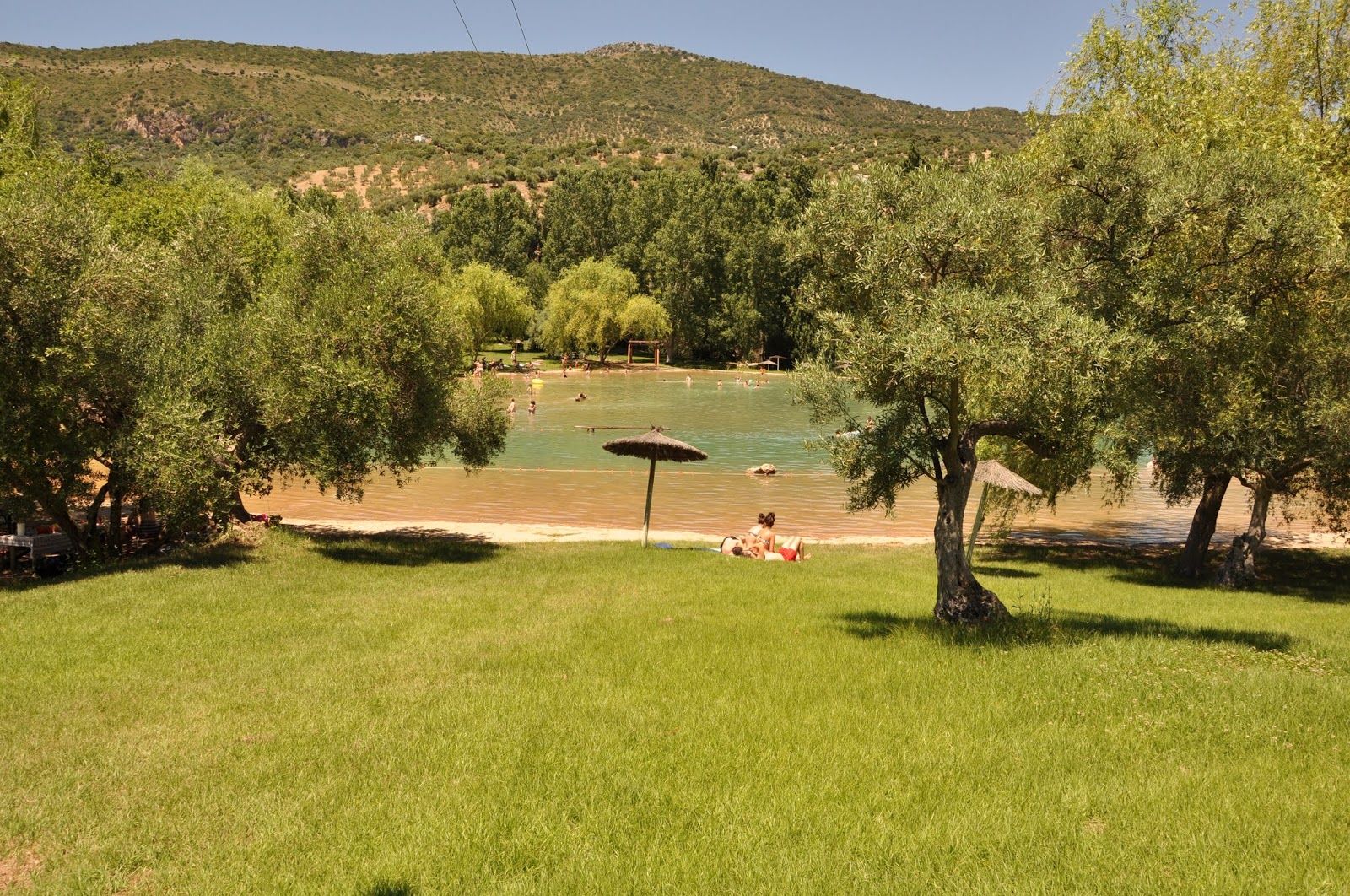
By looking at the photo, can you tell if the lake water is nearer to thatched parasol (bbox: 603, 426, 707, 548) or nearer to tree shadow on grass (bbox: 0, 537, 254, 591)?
thatched parasol (bbox: 603, 426, 707, 548)

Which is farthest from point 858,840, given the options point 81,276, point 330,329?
point 81,276

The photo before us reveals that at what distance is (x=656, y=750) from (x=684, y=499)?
25299 millimetres

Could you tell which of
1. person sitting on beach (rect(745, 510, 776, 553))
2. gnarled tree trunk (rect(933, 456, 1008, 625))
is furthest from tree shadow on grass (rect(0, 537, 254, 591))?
gnarled tree trunk (rect(933, 456, 1008, 625))

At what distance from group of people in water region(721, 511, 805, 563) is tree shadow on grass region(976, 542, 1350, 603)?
4.75 metres

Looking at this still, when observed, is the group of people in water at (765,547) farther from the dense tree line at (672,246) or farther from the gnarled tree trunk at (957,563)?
the dense tree line at (672,246)

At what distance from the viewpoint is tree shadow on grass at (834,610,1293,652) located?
11930 millimetres

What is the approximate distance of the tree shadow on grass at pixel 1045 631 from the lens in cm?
1193

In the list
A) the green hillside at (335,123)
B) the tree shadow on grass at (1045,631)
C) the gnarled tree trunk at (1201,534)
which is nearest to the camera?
the tree shadow on grass at (1045,631)

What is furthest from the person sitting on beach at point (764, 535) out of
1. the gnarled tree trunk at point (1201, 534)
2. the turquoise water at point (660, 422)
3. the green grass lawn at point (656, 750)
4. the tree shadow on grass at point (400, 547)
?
the gnarled tree trunk at point (1201, 534)

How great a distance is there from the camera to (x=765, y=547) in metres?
21.5

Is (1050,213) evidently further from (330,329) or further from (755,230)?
(755,230)

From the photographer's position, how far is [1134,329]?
1250cm

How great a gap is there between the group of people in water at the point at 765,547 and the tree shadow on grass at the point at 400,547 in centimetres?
580

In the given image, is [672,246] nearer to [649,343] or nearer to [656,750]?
[649,343]
